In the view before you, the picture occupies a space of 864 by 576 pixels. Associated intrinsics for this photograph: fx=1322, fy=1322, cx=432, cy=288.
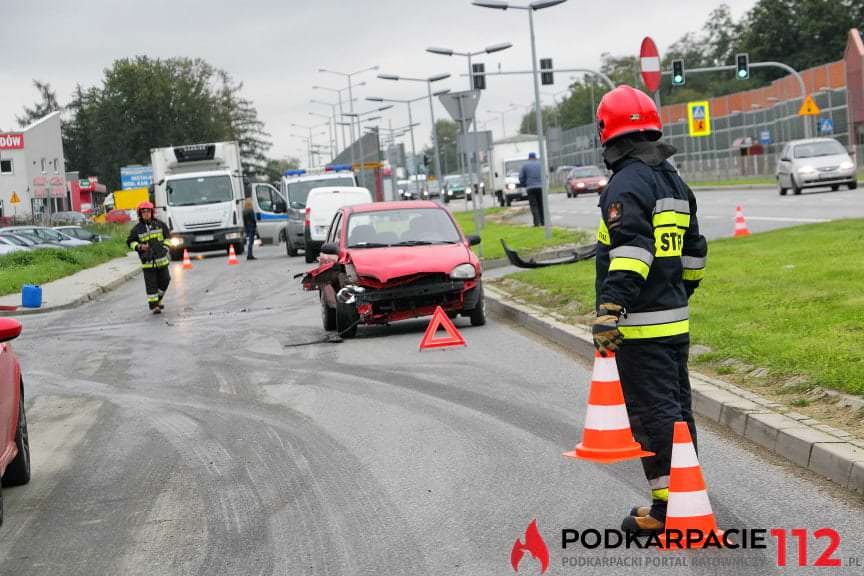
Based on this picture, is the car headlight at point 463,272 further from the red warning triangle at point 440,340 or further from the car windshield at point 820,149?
the car windshield at point 820,149

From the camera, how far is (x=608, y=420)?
5.84 metres

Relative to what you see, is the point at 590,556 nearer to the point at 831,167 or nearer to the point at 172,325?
the point at 172,325

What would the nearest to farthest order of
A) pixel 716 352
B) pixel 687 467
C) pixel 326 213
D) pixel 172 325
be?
pixel 687 467, pixel 716 352, pixel 172 325, pixel 326 213

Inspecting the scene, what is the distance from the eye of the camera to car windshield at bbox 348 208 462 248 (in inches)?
→ 625

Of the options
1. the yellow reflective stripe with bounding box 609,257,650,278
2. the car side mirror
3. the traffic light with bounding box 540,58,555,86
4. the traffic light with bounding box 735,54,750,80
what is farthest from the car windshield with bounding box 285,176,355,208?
the yellow reflective stripe with bounding box 609,257,650,278

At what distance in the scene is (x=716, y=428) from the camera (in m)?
8.26

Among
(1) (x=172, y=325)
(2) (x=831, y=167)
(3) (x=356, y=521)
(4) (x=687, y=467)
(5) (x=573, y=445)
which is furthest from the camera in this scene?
(2) (x=831, y=167)

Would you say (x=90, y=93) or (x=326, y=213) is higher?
(x=90, y=93)

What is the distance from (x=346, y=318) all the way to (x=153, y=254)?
22.7ft

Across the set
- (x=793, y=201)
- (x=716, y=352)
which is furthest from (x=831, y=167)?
(x=716, y=352)

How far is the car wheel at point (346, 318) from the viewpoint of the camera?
14.9 m

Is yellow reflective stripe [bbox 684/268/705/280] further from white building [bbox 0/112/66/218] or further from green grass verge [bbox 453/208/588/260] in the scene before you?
white building [bbox 0/112/66/218]

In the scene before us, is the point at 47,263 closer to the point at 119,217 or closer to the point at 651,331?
the point at 651,331

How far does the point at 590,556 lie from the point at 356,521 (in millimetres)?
1294
